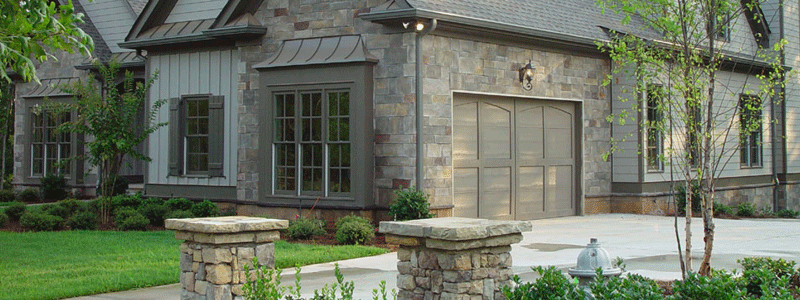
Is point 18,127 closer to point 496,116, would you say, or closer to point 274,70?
point 274,70

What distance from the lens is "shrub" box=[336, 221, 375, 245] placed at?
13453 mm

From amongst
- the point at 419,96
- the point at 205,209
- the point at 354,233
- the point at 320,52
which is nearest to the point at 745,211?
the point at 419,96

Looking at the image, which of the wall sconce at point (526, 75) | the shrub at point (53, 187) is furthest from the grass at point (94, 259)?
the shrub at point (53, 187)

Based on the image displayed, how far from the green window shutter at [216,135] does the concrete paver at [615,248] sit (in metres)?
6.36

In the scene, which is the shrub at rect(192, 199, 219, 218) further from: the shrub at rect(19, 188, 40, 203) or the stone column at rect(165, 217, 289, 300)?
the stone column at rect(165, 217, 289, 300)

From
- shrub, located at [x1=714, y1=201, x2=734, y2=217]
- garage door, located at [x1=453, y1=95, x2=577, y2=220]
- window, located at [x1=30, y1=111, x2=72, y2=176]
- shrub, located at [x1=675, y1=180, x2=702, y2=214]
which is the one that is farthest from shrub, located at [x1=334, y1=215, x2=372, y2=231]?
window, located at [x1=30, y1=111, x2=72, y2=176]

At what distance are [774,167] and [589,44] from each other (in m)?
9.37

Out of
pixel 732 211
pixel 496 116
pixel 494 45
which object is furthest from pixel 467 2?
pixel 732 211

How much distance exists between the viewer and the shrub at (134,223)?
15.8m

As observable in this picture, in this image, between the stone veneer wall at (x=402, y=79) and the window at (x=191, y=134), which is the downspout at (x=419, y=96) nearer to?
the stone veneer wall at (x=402, y=79)

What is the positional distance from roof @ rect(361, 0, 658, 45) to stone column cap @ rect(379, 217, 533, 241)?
7.05m

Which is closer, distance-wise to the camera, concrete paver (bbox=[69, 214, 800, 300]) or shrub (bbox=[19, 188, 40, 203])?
concrete paver (bbox=[69, 214, 800, 300])

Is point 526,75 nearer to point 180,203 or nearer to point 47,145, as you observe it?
point 180,203

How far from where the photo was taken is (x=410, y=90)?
14.9 meters
